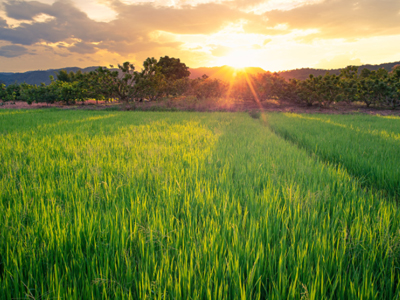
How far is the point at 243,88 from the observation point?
22.4m

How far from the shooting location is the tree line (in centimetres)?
1659

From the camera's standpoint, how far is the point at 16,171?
7.33ft

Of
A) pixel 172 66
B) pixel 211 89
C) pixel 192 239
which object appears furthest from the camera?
pixel 172 66

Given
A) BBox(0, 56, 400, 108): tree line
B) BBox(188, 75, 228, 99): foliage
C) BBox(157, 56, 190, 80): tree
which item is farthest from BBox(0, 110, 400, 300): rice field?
BBox(157, 56, 190, 80): tree

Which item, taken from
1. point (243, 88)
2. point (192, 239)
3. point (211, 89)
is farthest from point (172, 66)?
point (192, 239)

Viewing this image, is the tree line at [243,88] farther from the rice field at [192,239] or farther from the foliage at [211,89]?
the rice field at [192,239]

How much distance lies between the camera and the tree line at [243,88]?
16.6 metres

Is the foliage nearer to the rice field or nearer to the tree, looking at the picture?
the tree

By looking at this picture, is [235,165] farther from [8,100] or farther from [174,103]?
[8,100]

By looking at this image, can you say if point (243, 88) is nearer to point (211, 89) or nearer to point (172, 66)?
point (211, 89)

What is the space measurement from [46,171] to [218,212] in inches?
85.9

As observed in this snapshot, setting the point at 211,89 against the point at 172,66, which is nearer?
the point at 211,89

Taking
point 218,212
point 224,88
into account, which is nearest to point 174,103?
point 224,88

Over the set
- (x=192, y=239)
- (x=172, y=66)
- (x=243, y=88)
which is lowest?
(x=192, y=239)
